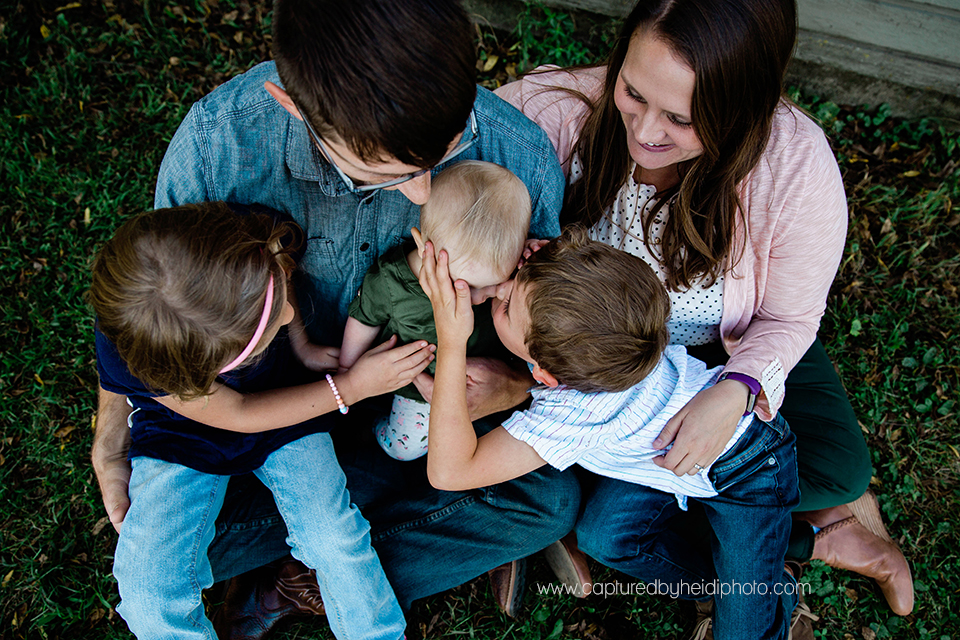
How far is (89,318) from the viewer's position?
12.0ft

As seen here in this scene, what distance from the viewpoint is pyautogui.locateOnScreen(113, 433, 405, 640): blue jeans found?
2.52 m

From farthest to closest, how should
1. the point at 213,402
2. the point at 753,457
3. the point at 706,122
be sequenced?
the point at 753,457, the point at 213,402, the point at 706,122

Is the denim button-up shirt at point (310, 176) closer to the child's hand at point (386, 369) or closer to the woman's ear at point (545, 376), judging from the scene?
the child's hand at point (386, 369)

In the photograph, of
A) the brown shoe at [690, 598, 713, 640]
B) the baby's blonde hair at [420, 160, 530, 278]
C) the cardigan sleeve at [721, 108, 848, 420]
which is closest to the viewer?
the baby's blonde hair at [420, 160, 530, 278]

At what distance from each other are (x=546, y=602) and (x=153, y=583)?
1930mm

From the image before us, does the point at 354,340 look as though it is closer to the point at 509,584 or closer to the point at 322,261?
the point at 322,261

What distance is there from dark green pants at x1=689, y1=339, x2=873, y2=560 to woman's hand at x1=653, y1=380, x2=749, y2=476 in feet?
1.97

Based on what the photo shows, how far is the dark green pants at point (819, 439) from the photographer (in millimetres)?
3131

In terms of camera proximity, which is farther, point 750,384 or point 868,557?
point 868,557

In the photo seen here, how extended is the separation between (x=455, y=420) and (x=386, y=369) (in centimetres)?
40

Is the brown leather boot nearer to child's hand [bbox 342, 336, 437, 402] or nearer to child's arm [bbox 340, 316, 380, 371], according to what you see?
child's hand [bbox 342, 336, 437, 402]

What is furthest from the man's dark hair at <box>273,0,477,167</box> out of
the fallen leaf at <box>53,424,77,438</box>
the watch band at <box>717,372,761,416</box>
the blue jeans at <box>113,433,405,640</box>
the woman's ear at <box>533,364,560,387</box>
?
the fallen leaf at <box>53,424,77,438</box>

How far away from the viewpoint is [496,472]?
2.63 m

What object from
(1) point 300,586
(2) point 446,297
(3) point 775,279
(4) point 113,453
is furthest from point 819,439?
(4) point 113,453
